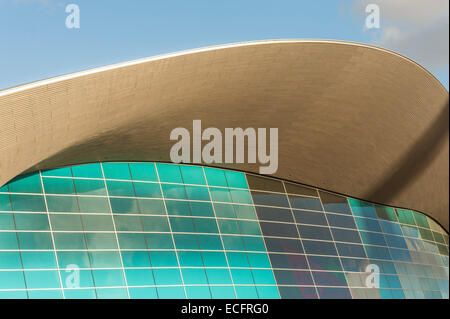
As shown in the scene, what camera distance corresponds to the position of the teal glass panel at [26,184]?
16511 millimetres

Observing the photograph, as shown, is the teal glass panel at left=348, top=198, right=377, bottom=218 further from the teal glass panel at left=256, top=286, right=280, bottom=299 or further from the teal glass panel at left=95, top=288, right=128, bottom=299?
the teal glass panel at left=95, top=288, right=128, bottom=299

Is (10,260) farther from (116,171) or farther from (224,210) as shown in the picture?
(224,210)

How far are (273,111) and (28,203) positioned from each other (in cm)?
922

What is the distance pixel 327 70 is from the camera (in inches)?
733

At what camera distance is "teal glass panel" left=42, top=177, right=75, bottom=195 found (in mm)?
17344

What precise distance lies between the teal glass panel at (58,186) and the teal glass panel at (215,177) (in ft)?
18.9

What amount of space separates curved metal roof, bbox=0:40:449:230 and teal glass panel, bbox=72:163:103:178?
0.30 metres

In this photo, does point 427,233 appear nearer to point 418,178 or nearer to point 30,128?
point 418,178

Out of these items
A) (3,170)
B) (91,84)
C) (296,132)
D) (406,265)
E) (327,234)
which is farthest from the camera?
(406,265)

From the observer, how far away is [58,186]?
17594 millimetres

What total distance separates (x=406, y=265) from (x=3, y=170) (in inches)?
778

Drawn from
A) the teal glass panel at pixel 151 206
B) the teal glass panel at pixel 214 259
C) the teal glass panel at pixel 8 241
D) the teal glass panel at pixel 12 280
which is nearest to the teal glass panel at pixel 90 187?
the teal glass panel at pixel 151 206

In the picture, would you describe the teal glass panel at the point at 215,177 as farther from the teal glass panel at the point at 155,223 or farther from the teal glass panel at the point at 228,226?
the teal glass panel at the point at 155,223
